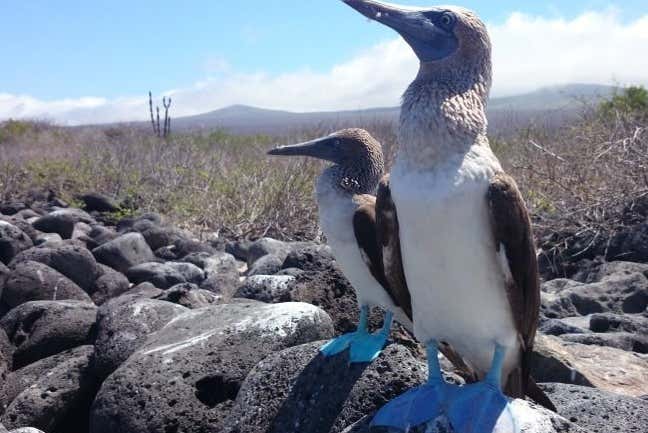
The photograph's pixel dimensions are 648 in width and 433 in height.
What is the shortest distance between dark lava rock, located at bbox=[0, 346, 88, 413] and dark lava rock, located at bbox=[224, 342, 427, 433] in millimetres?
1795

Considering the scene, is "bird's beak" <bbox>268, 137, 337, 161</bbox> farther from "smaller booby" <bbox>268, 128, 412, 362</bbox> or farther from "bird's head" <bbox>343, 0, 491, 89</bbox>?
"bird's head" <bbox>343, 0, 491, 89</bbox>

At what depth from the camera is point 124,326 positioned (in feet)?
15.3

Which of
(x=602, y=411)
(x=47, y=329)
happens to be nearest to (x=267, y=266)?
(x=47, y=329)

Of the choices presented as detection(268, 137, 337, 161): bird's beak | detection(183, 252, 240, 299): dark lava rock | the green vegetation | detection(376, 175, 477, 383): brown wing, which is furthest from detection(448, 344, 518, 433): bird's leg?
the green vegetation

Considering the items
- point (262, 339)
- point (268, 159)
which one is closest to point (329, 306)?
point (262, 339)

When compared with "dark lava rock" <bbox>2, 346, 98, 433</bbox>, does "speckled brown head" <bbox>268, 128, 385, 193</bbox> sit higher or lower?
higher

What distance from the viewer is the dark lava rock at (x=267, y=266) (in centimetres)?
729

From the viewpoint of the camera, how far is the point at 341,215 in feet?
12.2

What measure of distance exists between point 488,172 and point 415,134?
0.79ft

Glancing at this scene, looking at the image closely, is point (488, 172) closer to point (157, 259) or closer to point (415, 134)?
point (415, 134)

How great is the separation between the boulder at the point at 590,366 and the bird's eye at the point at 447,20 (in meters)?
2.04

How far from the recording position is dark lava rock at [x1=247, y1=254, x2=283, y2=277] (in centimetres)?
729

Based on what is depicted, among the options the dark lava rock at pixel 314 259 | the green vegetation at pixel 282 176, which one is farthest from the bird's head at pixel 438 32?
the green vegetation at pixel 282 176

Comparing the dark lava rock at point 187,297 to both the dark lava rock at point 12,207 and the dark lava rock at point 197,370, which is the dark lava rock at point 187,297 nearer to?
the dark lava rock at point 197,370
